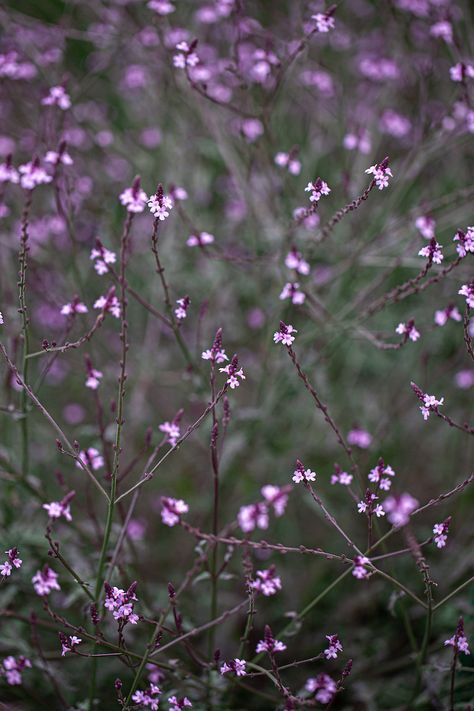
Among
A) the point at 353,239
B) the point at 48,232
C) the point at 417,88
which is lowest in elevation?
the point at 48,232

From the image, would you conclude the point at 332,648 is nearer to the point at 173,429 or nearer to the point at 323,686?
the point at 323,686

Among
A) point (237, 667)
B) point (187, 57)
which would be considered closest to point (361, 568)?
point (237, 667)

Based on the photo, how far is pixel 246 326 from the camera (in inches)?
159

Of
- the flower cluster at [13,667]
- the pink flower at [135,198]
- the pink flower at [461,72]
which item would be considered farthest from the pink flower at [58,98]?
the flower cluster at [13,667]

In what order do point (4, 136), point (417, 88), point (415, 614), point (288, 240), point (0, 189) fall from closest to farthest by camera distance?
point (0, 189)
point (288, 240)
point (415, 614)
point (4, 136)
point (417, 88)

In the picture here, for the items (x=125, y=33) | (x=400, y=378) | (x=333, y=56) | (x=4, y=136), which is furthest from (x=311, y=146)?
(x=4, y=136)

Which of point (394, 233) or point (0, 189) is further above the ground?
point (394, 233)

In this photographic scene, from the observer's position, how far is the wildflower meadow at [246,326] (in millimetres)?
2354

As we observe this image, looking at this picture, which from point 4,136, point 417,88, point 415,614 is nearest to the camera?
point 415,614

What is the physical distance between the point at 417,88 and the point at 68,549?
10.8 feet

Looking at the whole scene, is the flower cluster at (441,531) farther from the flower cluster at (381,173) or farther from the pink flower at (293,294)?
the flower cluster at (381,173)

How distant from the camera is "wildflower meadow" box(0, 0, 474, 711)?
7.72ft

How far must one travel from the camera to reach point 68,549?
2.58 metres

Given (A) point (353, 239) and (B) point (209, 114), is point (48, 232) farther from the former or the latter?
(A) point (353, 239)
